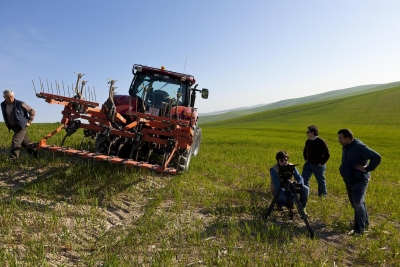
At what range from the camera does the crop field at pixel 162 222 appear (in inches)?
132

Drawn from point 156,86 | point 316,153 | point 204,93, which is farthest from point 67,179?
point 316,153

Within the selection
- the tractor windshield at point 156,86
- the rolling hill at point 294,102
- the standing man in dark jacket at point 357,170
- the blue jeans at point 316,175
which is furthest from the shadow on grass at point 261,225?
the rolling hill at point 294,102

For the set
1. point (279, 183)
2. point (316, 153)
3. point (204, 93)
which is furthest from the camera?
point (204, 93)

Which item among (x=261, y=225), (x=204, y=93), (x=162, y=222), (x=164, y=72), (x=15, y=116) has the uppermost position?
(x=164, y=72)

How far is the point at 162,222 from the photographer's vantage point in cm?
425

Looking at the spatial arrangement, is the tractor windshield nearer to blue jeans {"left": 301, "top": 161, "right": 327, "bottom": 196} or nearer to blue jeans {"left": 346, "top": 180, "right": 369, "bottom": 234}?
blue jeans {"left": 301, "top": 161, "right": 327, "bottom": 196}

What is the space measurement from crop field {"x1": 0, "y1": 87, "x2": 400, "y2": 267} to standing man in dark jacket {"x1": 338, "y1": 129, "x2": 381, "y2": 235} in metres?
0.28

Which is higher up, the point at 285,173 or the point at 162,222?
the point at 285,173

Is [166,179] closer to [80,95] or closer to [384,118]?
[80,95]

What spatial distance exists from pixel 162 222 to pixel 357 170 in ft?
10.1

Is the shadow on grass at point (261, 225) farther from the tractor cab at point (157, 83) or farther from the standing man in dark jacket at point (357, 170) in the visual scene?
the tractor cab at point (157, 83)

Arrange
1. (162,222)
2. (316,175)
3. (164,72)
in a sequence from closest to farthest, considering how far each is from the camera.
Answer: (162,222) < (316,175) < (164,72)

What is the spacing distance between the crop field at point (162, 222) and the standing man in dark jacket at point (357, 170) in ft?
0.90

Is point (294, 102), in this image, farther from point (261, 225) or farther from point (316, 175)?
point (261, 225)
